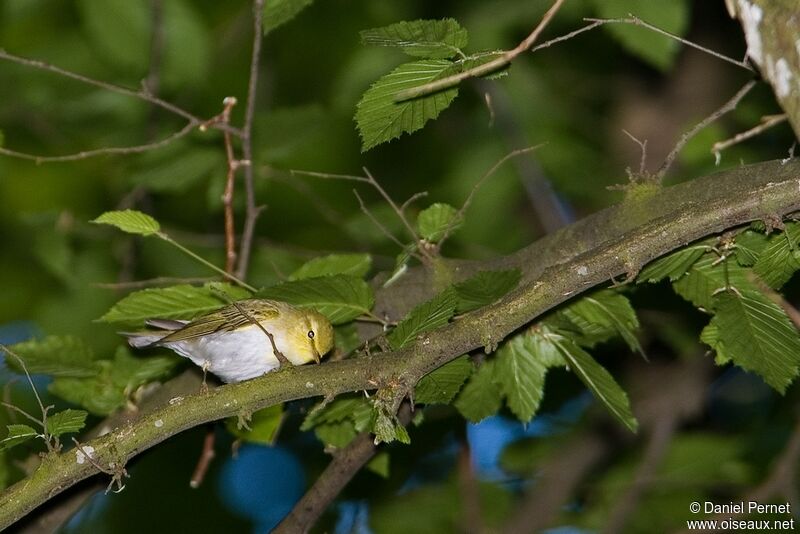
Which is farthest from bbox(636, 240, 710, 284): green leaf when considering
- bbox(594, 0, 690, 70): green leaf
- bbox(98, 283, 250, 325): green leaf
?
bbox(594, 0, 690, 70): green leaf

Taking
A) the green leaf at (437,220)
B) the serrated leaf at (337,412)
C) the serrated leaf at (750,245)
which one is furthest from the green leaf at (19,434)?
the serrated leaf at (750,245)

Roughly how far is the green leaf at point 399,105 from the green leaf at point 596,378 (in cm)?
102

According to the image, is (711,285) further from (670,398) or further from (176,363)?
(670,398)

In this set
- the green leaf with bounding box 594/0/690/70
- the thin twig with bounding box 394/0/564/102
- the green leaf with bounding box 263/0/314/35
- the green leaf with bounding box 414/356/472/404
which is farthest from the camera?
the green leaf with bounding box 594/0/690/70

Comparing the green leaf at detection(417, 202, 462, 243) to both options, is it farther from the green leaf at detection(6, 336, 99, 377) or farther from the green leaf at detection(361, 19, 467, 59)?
the green leaf at detection(6, 336, 99, 377)

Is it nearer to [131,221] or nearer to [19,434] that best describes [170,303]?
[131,221]

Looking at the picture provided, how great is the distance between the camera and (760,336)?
3170 mm

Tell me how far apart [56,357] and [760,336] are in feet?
8.82

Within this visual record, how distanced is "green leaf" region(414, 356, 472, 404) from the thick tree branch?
278mm

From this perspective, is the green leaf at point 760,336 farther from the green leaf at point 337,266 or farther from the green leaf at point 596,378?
the green leaf at point 337,266

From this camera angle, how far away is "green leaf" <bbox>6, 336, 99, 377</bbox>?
3.81m

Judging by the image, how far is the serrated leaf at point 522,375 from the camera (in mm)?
3631

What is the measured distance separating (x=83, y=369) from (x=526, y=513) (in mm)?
3232

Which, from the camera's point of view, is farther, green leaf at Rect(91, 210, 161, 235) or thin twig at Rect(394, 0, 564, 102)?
green leaf at Rect(91, 210, 161, 235)
